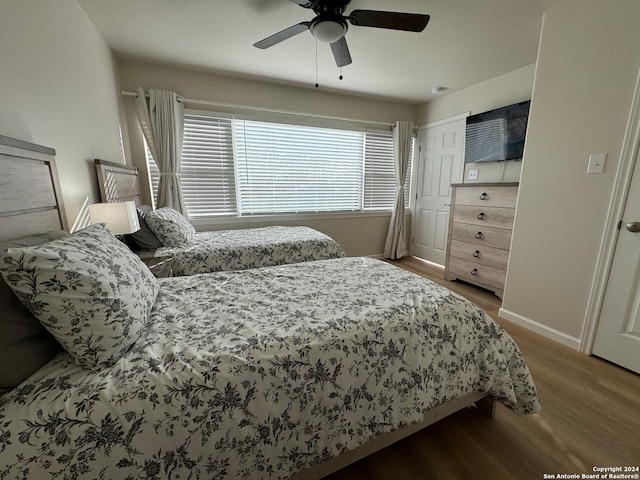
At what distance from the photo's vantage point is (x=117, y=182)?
85.8 inches

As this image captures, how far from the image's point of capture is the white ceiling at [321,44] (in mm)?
1898

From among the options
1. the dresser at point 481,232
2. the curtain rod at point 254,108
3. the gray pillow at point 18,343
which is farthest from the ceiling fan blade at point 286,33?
the dresser at point 481,232

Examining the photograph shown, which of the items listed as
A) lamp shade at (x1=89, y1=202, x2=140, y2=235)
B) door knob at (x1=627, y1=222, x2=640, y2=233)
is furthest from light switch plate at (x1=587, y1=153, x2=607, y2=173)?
lamp shade at (x1=89, y1=202, x2=140, y2=235)

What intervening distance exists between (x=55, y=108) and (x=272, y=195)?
2.27 metres

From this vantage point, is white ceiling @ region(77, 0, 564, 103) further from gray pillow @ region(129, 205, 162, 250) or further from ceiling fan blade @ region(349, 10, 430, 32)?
gray pillow @ region(129, 205, 162, 250)

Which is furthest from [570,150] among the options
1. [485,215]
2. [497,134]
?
[497,134]

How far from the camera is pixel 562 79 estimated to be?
1.88 m

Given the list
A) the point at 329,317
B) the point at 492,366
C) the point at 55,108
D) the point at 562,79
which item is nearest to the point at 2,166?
the point at 55,108

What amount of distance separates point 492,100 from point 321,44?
2217 millimetres

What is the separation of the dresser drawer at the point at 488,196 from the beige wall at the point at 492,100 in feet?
1.74

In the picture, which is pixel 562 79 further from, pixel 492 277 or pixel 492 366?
pixel 492 366

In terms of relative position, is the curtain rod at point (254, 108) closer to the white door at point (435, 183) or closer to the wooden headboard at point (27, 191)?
the white door at point (435, 183)

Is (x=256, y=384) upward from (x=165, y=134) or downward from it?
downward

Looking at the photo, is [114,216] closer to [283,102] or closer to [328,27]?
[328,27]
